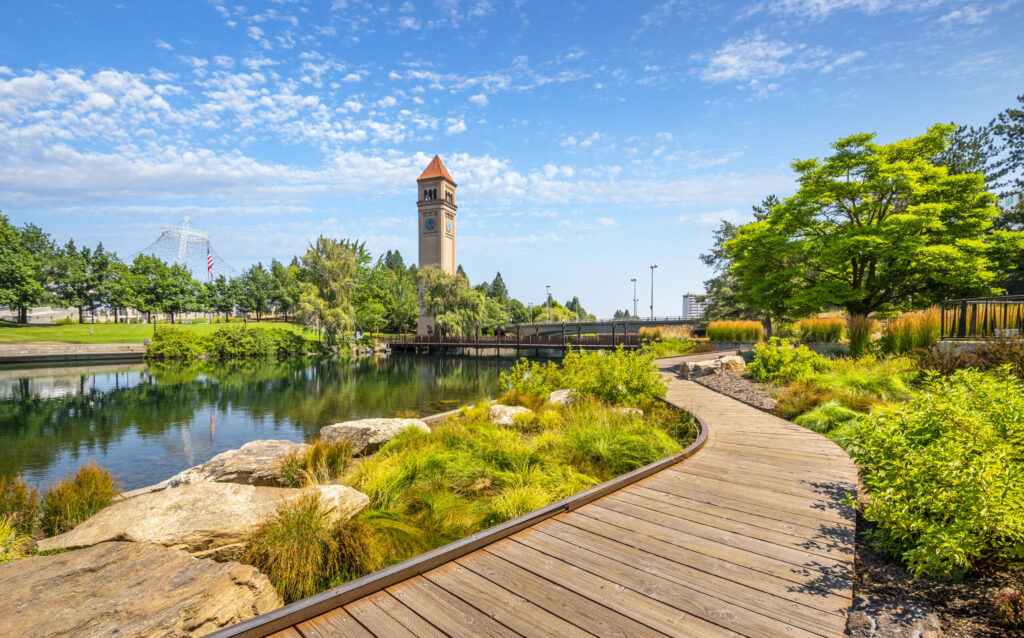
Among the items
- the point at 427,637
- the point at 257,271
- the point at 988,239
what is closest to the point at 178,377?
the point at 427,637

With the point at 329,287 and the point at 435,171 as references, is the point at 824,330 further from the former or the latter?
the point at 435,171

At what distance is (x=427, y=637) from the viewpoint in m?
2.20

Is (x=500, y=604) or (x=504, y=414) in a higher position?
(x=500, y=604)

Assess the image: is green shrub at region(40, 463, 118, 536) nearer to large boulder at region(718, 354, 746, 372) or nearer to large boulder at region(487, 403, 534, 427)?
large boulder at region(487, 403, 534, 427)

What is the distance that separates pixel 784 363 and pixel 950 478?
849cm

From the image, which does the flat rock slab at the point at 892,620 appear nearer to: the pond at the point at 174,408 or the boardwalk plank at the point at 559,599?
the boardwalk plank at the point at 559,599

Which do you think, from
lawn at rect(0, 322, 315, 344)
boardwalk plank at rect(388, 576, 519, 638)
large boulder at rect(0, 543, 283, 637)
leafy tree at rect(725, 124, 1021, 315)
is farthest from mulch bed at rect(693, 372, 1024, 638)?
lawn at rect(0, 322, 315, 344)

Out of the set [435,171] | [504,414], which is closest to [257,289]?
[435,171]

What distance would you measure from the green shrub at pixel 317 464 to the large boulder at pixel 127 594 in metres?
2.99

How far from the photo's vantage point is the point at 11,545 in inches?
173

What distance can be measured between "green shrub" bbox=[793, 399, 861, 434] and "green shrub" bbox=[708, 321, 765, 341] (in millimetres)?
16584

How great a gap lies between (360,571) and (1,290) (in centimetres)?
6107

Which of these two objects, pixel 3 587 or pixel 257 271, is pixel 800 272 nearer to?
pixel 3 587

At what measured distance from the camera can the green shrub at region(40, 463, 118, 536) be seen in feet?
18.3
